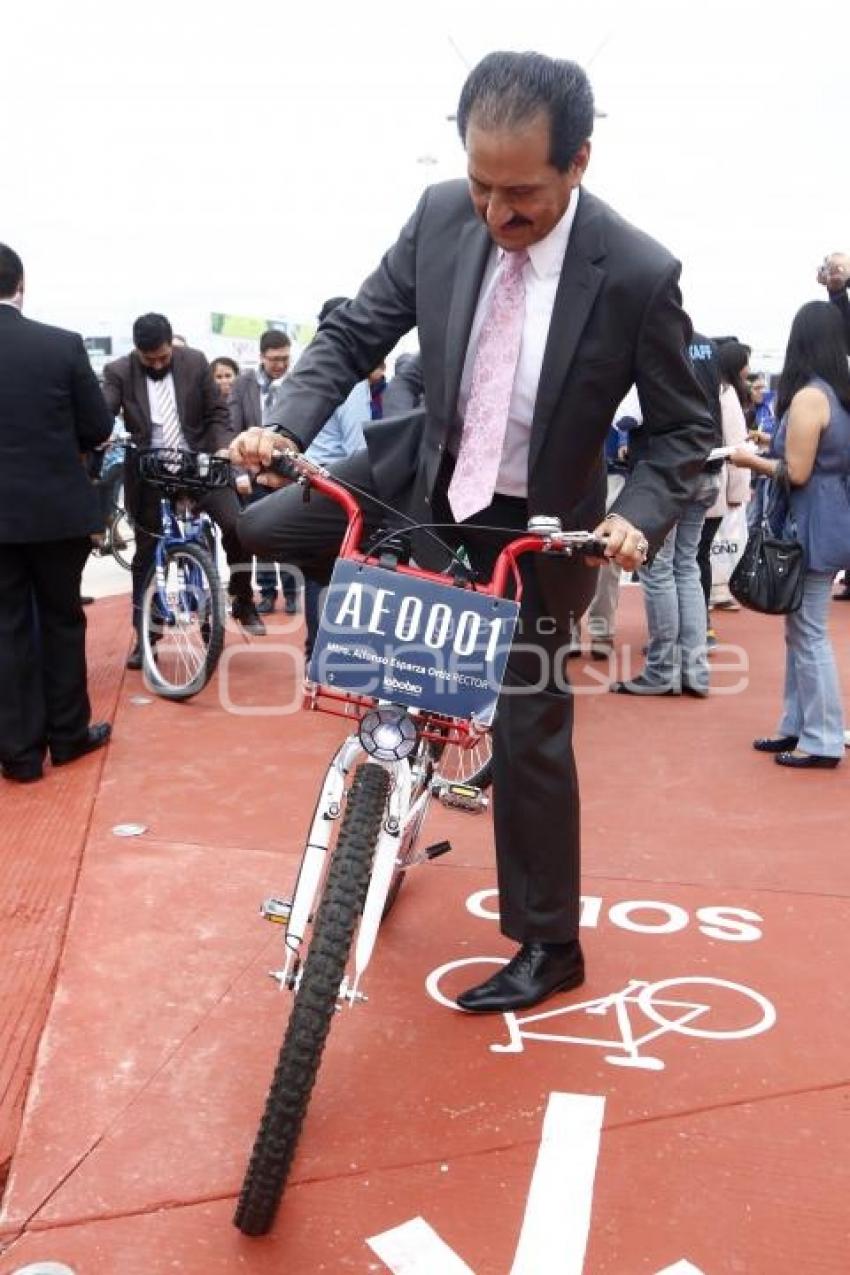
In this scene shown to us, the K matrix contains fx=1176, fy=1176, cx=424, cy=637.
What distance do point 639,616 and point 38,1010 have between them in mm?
6167

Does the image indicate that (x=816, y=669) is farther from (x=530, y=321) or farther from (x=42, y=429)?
(x=42, y=429)

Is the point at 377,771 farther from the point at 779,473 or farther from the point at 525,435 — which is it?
the point at 779,473

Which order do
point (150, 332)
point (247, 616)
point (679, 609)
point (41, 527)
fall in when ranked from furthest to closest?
1. point (247, 616)
2. point (679, 609)
3. point (150, 332)
4. point (41, 527)

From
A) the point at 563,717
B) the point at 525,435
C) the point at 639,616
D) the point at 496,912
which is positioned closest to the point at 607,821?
the point at 496,912

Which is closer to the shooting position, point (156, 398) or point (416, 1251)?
point (416, 1251)

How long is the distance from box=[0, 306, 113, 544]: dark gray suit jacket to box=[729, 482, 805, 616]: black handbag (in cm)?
260

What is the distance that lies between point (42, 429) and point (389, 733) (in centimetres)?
275

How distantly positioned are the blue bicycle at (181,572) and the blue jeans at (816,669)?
266 cm

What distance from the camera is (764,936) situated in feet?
10.9

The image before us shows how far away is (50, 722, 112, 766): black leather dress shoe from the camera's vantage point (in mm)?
4785

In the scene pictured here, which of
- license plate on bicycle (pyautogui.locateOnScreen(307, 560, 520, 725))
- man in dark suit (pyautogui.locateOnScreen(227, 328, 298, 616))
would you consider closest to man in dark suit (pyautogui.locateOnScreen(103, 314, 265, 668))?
man in dark suit (pyautogui.locateOnScreen(227, 328, 298, 616))

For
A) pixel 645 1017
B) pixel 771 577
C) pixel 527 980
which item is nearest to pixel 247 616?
pixel 771 577

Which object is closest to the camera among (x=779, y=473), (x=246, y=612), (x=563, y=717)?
(x=563, y=717)

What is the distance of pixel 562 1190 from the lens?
7.26 feet
